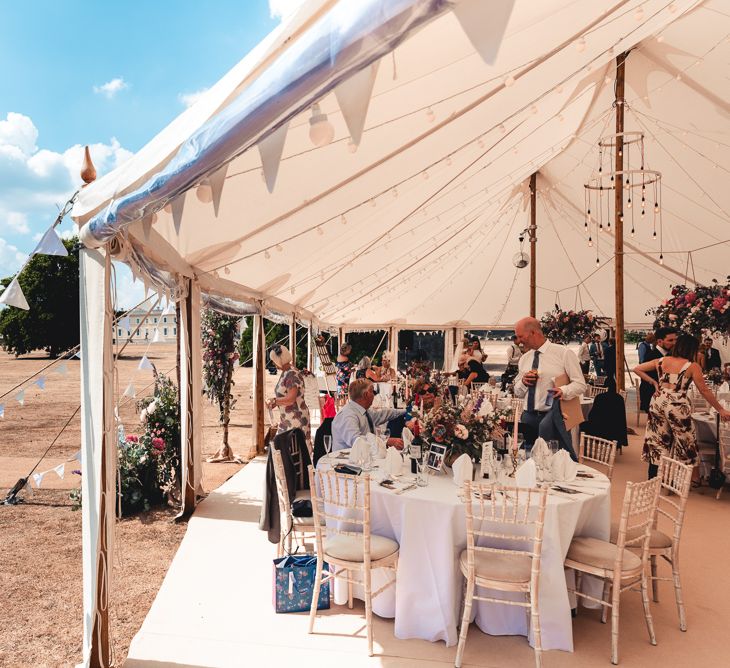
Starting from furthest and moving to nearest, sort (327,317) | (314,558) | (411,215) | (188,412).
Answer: (327,317) < (411,215) < (188,412) < (314,558)

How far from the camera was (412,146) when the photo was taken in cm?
390

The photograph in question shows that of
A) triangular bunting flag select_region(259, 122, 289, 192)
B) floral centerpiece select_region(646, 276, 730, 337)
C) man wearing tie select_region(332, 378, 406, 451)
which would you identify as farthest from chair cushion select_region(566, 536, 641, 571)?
floral centerpiece select_region(646, 276, 730, 337)

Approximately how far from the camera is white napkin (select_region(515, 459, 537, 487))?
331 centimetres

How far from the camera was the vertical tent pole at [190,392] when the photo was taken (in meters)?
5.43

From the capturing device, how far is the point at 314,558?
3.64 meters

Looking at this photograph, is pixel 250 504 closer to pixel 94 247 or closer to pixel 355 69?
pixel 94 247

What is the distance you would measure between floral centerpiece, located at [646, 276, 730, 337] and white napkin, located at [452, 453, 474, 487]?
4.17 metres

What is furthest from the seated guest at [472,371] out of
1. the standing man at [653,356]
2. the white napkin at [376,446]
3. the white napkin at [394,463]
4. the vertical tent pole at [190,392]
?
the white napkin at [394,463]

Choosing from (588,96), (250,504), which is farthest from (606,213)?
(250,504)

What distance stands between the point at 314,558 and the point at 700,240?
35.5ft

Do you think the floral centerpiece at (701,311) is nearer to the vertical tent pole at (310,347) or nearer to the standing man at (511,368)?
the standing man at (511,368)

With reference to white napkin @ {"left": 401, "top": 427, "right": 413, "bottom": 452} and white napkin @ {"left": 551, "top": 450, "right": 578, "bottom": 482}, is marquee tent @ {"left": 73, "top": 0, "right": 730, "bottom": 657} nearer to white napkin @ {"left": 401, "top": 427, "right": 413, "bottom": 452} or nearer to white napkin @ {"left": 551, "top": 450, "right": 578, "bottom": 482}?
white napkin @ {"left": 401, "top": 427, "right": 413, "bottom": 452}

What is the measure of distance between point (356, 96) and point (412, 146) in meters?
2.41

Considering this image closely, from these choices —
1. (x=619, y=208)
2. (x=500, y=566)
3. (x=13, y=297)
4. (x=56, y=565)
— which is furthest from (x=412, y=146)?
(x=619, y=208)
